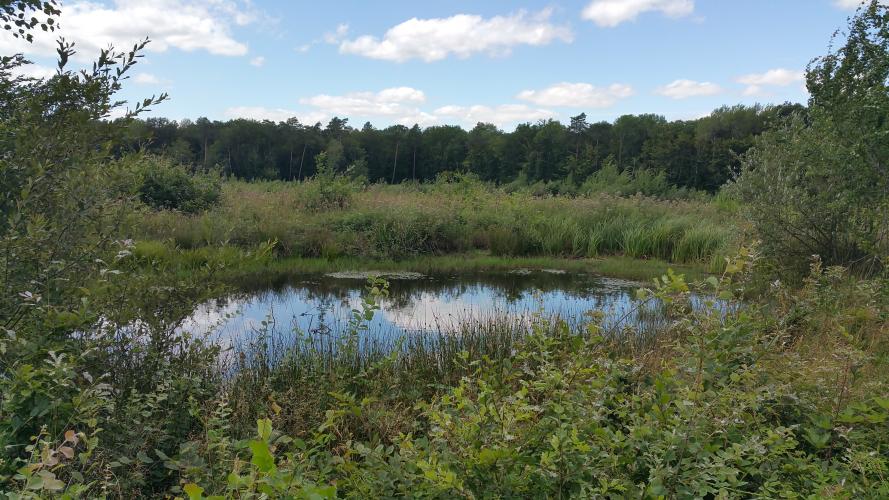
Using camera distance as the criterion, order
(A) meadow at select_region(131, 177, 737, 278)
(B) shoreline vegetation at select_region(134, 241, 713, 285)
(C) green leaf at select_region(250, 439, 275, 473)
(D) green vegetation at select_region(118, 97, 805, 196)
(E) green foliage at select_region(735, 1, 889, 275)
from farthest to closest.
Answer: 1. (D) green vegetation at select_region(118, 97, 805, 196)
2. (A) meadow at select_region(131, 177, 737, 278)
3. (B) shoreline vegetation at select_region(134, 241, 713, 285)
4. (E) green foliage at select_region(735, 1, 889, 275)
5. (C) green leaf at select_region(250, 439, 275, 473)

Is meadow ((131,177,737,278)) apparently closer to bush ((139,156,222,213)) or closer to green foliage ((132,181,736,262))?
green foliage ((132,181,736,262))

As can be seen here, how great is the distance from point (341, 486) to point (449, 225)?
12688 mm

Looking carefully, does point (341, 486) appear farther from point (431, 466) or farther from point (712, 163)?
point (712, 163)

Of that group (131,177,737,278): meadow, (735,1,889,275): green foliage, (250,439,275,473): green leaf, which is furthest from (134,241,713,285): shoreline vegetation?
(250,439,275,473): green leaf

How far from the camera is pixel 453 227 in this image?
607 inches

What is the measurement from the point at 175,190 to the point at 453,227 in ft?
25.1

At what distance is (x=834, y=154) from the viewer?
6.91m

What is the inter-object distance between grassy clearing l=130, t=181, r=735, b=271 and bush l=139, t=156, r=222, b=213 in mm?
583

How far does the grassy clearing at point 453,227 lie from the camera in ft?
44.2

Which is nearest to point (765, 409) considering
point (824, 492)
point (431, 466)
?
point (824, 492)

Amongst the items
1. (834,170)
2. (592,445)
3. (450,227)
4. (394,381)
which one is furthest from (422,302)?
(592,445)

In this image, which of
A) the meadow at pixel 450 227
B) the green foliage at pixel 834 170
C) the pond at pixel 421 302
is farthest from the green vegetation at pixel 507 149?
the green foliage at pixel 834 170

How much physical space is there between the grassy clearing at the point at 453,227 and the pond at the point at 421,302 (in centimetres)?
200

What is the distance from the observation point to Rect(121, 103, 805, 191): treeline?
38.3m
